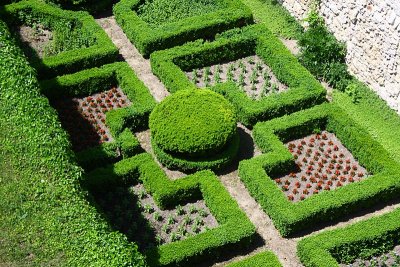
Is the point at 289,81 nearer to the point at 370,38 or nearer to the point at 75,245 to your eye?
the point at 370,38

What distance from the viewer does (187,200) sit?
58.0 ft

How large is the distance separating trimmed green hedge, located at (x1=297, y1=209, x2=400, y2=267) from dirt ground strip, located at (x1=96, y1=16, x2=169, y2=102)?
7.26 meters

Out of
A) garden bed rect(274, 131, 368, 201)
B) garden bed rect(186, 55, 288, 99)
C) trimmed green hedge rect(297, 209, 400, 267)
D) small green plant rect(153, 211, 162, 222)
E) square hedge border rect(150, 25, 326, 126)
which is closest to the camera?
trimmed green hedge rect(297, 209, 400, 267)

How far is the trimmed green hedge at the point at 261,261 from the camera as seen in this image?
15711 millimetres

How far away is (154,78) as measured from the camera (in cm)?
2166

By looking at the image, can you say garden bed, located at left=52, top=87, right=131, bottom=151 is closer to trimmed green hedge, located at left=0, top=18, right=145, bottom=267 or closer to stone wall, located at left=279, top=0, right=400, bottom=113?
trimmed green hedge, located at left=0, top=18, right=145, bottom=267

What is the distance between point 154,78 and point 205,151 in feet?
15.2

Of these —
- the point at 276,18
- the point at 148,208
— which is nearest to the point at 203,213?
the point at 148,208

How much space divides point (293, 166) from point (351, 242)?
10.3 feet

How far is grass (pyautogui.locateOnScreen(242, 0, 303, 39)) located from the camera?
2338 centimetres

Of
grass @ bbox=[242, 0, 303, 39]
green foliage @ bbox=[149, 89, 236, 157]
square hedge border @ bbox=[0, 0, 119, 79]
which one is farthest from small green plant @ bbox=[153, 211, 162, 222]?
grass @ bbox=[242, 0, 303, 39]

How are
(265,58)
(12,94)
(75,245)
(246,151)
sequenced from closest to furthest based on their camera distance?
(75,245) < (12,94) < (246,151) < (265,58)

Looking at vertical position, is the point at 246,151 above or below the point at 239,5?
below

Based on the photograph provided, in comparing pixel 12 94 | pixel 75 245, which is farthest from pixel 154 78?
pixel 75 245
